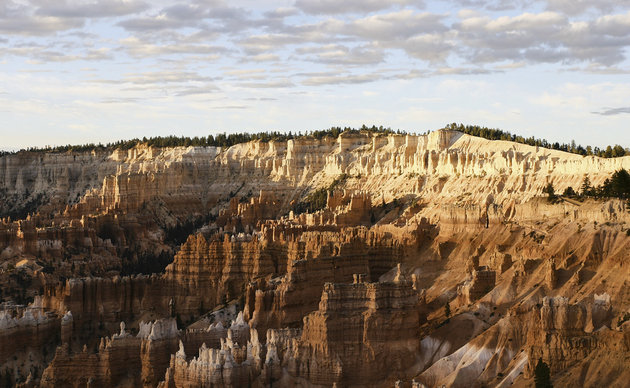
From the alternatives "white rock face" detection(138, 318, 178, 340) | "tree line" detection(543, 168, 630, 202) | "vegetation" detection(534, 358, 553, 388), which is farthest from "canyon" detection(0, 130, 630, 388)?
"tree line" detection(543, 168, 630, 202)

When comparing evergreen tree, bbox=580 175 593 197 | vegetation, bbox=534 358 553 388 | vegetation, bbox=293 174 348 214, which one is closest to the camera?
vegetation, bbox=534 358 553 388

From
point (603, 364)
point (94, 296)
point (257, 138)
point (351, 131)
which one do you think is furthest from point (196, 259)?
point (257, 138)

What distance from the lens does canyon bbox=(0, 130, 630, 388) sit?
58.4 m

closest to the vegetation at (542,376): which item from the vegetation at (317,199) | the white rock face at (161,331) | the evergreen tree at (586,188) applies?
the white rock face at (161,331)

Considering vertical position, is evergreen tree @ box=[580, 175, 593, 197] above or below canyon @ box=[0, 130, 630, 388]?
above

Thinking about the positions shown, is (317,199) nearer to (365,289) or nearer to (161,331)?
(161,331)

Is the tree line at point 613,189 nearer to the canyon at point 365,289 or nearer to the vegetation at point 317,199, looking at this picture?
the canyon at point 365,289

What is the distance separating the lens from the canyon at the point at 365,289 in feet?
192

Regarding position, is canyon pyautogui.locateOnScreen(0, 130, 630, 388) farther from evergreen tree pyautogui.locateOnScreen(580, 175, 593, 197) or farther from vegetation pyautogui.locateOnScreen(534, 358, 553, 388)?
evergreen tree pyautogui.locateOnScreen(580, 175, 593, 197)

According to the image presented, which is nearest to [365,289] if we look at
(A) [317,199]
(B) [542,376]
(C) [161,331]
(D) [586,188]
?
(C) [161,331]

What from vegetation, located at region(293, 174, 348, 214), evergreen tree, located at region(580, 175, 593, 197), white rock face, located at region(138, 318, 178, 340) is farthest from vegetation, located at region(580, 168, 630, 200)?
vegetation, located at region(293, 174, 348, 214)

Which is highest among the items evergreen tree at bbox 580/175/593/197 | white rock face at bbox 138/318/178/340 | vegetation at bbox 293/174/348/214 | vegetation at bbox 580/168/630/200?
vegetation at bbox 580/168/630/200

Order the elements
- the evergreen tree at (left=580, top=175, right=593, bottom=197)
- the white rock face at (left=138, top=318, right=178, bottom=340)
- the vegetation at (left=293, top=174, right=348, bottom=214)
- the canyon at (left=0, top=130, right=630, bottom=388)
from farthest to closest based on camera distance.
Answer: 1. the vegetation at (left=293, top=174, right=348, bottom=214)
2. the evergreen tree at (left=580, top=175, right=593, bottom=197)
3. the white rock face at (left=138, top=318, right=178, bottom=340)
4. the canyon at (left=0, top=130, right=630, bottom=388)

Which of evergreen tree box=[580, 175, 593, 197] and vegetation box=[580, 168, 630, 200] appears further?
evergreen tree box=[580, 175, 593, 197]
